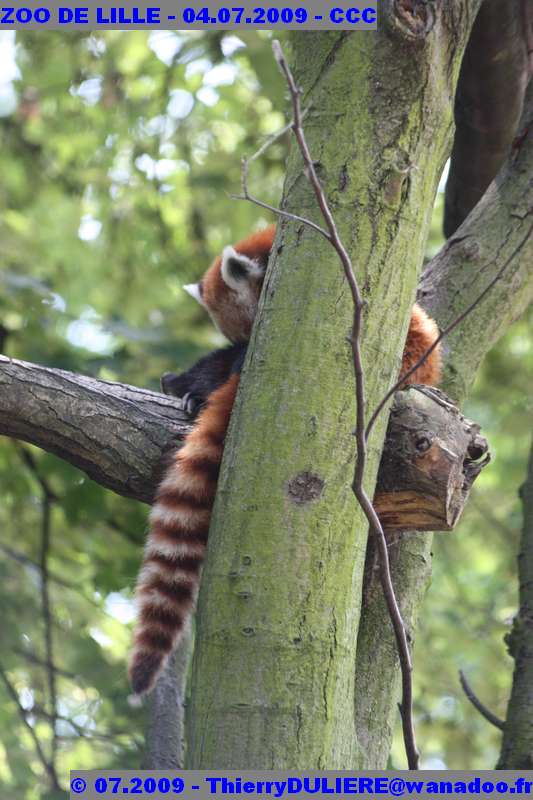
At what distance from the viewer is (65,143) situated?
6.05 meters

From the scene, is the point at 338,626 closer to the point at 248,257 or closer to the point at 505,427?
the point at 248,257

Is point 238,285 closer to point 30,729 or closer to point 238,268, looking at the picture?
point 238,268

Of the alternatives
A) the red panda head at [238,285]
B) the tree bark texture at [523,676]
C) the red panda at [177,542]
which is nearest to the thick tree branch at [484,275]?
the red panda at [177,542]

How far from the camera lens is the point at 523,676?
9.06 feet

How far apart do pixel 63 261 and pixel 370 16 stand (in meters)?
3.84

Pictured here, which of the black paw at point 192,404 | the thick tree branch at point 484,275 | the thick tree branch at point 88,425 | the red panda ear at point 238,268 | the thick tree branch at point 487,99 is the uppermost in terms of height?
the thick tree branch at point 487,99

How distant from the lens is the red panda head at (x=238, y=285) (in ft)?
12.0

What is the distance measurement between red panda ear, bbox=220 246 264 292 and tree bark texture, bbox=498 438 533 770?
1.39 m

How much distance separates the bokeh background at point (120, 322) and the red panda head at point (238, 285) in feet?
0.77

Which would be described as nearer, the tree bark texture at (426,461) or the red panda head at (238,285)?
the tree bark texture at (426,461)

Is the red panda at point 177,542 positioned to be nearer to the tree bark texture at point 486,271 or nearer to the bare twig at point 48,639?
the tree bark texture at point 486,271

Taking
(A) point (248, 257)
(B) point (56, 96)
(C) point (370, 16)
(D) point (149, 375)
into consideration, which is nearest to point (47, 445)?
(C) point (370, 16)

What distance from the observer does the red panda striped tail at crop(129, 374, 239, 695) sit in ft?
7.24

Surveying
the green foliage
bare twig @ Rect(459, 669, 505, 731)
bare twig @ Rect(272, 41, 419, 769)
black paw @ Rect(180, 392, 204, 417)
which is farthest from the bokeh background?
bare twig @ Rect(272, 41, 419, 769)
